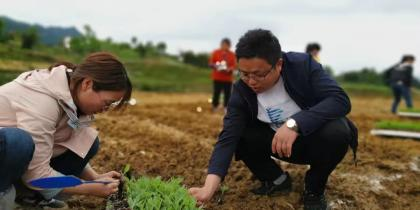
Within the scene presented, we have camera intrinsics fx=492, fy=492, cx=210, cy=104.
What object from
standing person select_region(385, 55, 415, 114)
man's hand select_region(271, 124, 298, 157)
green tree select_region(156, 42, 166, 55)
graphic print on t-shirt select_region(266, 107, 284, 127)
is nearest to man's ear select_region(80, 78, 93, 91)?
man's hand select_region(271, 124, 298, 157)

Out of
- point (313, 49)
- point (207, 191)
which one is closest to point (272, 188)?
point (207, 191)

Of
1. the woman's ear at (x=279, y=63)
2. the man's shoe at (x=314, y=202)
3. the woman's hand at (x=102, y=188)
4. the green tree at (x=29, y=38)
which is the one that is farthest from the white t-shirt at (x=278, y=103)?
the green tree at (x=29, y=38)

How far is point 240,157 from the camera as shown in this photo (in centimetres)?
359

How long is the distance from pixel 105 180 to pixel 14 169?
19.5 inches

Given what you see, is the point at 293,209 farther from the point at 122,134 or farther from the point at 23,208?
the point at 122,134

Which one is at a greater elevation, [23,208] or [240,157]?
[240,157]

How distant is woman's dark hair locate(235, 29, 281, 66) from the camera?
9.32ft

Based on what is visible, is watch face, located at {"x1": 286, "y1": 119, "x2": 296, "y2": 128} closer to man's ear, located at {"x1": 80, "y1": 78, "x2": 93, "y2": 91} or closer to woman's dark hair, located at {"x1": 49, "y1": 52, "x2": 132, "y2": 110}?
woman's dark hair, located at {"x1": 49, "y1": 52, "x2": 132, "y2": 110}

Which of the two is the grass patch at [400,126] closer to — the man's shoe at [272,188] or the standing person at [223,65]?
the standing person at [223,65]

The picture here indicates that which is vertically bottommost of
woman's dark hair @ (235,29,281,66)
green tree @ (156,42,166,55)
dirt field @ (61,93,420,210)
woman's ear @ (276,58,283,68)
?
green tree @ (156,42,166,55)

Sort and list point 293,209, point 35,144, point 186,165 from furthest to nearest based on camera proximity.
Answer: point 186,165, point 293,209, point 35,144

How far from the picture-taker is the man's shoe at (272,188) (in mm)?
3699

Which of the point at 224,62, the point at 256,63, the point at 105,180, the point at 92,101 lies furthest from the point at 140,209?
the point at 224,62

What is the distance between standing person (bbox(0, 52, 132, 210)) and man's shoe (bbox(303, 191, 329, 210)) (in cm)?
135
